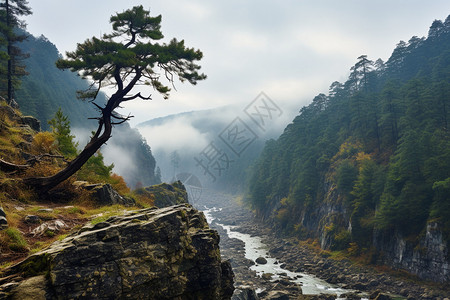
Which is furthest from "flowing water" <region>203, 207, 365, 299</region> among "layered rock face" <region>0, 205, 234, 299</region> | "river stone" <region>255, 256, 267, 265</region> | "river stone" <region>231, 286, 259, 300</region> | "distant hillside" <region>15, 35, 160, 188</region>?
"distant hillside" <region>15, 35, 160, 188</region>

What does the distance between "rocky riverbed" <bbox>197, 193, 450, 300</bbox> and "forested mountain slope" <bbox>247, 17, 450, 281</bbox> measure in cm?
235

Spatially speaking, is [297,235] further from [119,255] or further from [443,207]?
[119,255]

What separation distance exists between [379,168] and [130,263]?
4237 cm

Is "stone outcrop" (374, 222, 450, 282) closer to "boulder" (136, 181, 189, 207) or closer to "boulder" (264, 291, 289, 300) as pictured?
"boulder" (264, 291, 289, 300)

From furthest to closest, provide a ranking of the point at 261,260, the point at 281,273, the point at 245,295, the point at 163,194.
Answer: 1. the point at 261,260
2. the point at 163,194
3. the point at 281,273
4. the point at 245,295

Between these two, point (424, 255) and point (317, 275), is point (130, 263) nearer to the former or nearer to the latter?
point (424, 255)

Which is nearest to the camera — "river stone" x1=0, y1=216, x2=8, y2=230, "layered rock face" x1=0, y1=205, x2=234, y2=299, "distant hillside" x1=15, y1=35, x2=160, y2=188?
"layered rock face" x1=0, y1=205, x2=234, y2=299

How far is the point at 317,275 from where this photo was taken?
36.6 metres

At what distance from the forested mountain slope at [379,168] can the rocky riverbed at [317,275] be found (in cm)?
235

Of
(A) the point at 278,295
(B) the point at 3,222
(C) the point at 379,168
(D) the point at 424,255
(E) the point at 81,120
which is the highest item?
(E) the point at 81,120

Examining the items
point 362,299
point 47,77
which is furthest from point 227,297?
point 47,77

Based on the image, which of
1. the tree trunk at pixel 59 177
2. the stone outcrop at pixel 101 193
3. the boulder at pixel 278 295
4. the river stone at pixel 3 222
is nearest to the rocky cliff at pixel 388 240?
the boulder at pixel 278 295

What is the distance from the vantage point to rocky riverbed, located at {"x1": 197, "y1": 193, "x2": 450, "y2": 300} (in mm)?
28094

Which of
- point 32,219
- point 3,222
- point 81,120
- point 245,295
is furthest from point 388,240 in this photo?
point 81,120
